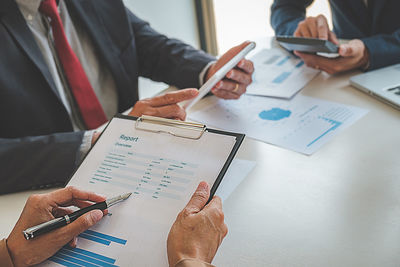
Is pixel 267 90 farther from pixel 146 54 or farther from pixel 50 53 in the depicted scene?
pixel 50 53

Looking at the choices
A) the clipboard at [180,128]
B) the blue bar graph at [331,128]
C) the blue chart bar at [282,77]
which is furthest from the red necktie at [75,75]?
the blue bar graph at [331,128]

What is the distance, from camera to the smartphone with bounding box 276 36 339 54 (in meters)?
0.94

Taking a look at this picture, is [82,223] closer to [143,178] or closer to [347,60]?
[143,178]

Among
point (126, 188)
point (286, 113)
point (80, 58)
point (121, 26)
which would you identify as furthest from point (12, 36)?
point (286, 113)

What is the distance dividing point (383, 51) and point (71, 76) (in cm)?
98

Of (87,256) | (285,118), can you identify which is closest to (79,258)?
(87,256)

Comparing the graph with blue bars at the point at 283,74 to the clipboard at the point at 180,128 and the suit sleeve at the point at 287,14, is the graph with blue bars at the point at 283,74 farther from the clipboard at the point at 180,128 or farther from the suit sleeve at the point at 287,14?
the clipboard at the point at 180,128

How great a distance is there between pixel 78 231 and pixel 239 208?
0.28 meters

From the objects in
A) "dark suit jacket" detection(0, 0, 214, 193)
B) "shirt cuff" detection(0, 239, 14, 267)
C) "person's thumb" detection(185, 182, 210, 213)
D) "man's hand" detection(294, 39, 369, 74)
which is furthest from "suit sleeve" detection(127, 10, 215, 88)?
"shirt cuff" detection(0, 239, 14, 267)

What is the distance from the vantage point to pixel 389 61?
3.33 ft

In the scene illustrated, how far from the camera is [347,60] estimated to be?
1.00 metres

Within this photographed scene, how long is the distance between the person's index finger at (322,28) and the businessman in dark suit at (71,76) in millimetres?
284

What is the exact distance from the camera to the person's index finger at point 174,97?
0.75 meters

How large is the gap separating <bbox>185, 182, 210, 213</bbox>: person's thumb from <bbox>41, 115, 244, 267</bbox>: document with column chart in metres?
0.02
